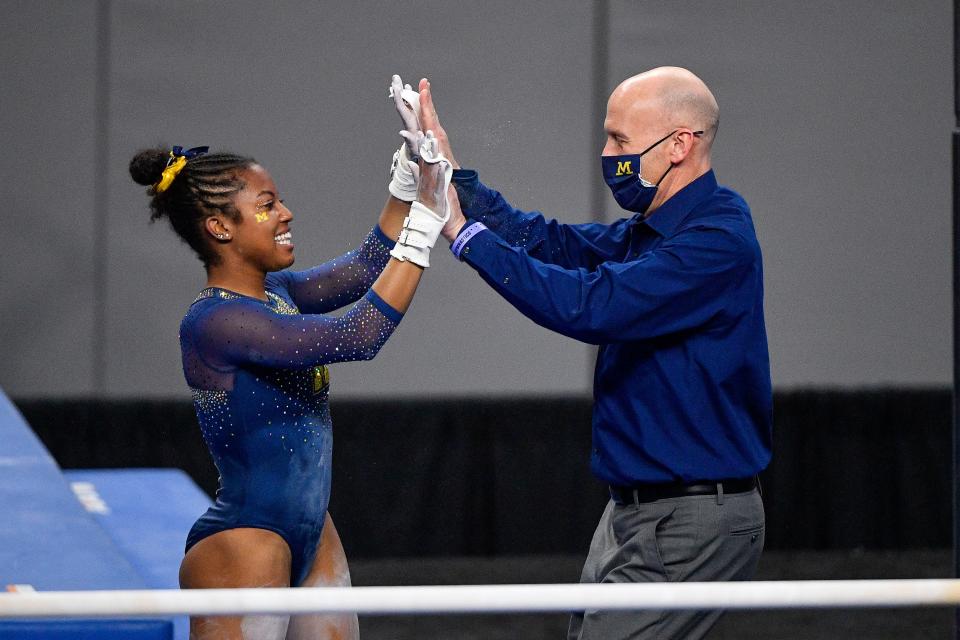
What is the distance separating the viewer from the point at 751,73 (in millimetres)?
5699

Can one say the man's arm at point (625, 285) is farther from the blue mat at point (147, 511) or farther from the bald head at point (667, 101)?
the blue mat at point (147, 511)

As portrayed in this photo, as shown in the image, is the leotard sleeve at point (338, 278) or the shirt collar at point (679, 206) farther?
the leotard sleeve at point (338, 278)

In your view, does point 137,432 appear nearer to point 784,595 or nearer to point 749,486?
point 749,486

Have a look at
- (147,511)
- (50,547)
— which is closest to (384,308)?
(50,547)

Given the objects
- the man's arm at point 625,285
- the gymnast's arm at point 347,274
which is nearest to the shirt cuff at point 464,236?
the man's arm at point 625,285

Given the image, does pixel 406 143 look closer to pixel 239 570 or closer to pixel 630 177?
pixel 630 177

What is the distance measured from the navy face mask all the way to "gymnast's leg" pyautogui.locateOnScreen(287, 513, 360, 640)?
2.52ft

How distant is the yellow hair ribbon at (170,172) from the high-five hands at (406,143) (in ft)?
1.18

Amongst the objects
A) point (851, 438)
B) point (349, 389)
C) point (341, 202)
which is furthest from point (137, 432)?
point (851, 438)

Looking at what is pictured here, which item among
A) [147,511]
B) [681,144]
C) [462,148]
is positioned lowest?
[147,511]

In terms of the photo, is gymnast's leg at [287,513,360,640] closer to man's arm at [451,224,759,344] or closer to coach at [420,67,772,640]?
coach at [420,67,772,640]

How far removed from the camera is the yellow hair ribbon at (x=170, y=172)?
6.72ft

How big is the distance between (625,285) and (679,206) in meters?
0.23

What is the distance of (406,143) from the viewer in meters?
2.18
